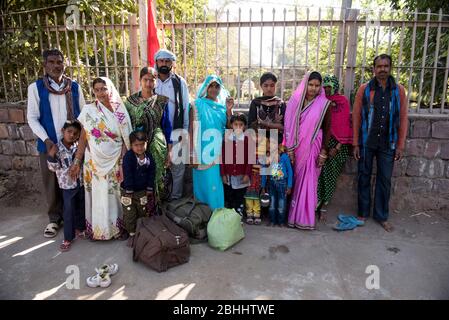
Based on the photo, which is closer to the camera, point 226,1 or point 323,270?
point 323,270

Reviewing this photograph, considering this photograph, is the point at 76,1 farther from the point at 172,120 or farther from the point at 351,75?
the point at 351,75

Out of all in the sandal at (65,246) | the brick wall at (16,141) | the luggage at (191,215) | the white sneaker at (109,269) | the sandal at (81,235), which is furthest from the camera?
the brick wall at (16,141)

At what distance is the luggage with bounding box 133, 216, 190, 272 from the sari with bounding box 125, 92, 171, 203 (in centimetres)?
53

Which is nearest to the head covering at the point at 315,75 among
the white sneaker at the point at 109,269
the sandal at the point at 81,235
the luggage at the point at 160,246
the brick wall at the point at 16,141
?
the luggage at the point at 160,246

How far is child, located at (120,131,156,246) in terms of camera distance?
10.5 ft

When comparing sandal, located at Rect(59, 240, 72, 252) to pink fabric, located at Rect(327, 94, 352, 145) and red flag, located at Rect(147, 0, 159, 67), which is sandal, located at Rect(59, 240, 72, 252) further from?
pink fabric, located at Rect(327, 94, 352, 145)

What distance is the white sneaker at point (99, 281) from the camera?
2.68 metres

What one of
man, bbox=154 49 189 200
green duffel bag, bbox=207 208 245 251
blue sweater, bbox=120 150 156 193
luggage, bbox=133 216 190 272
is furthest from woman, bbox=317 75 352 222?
blue sweater, bbox=120 150 156 193

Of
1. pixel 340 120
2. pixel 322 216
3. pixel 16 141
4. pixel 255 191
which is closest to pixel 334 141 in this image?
→ pixel 340 120

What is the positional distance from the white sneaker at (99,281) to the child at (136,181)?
0.62 m

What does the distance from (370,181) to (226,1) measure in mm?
19757

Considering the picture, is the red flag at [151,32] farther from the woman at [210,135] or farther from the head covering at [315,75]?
the head covering at [315,75]

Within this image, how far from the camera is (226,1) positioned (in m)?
21.0
